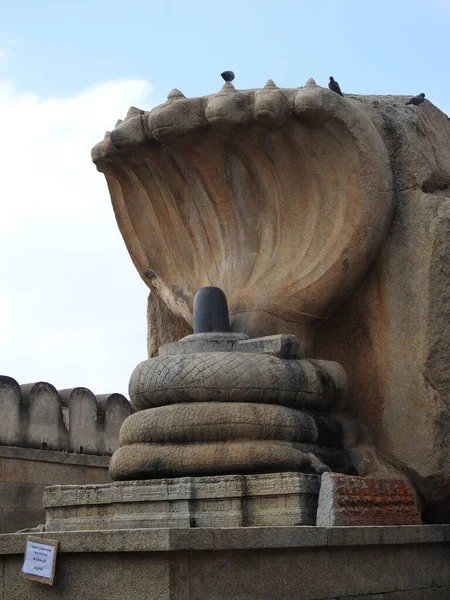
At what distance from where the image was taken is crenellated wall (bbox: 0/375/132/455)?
11.9m

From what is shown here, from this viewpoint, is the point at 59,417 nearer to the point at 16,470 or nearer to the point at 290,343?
the point at 16,470

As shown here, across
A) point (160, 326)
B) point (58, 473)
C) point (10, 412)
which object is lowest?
point (58, 473)

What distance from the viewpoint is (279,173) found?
7926 mm

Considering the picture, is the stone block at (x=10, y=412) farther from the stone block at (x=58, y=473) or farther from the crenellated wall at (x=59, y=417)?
the stone block at (x=58, y=473)

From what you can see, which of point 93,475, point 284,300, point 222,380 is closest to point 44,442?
point 93,475

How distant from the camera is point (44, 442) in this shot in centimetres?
1221

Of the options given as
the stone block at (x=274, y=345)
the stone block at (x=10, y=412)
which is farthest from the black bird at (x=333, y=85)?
the stone block at (x=10, y=412)

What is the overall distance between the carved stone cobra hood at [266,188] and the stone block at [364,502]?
1.42 metres

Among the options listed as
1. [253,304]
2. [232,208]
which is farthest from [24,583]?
[232,208]

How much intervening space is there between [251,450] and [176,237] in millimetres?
2394

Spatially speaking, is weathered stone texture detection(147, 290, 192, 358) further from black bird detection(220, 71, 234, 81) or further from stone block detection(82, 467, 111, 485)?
stone block detection(82, 467, 111, 485)

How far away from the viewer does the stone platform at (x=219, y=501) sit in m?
6.42

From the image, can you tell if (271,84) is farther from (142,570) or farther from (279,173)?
(142,570)

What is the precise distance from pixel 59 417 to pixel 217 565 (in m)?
7.03
